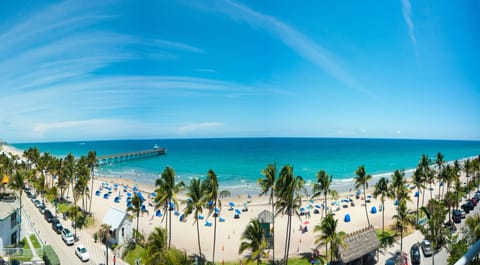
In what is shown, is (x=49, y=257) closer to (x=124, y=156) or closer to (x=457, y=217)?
(x=457, y=217)

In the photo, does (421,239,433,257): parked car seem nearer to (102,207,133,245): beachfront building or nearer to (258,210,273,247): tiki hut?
(258,210,273,247): tiki hut

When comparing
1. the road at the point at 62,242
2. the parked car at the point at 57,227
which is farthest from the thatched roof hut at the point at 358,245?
the parked car at the point at 57,227

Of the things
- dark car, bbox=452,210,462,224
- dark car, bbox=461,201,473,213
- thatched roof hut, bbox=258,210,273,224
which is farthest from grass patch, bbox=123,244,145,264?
dark car, bbox=461,201,473,213

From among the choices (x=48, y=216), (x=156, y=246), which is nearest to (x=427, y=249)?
(x=156, y=246)

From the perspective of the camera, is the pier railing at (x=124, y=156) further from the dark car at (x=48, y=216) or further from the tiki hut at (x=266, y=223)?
the tiki hut at (x=266, y=223)

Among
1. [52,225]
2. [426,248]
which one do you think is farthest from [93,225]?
[426,248]

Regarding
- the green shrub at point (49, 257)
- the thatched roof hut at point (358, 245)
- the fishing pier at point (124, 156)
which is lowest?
the fishing pier at point (124, 156)
